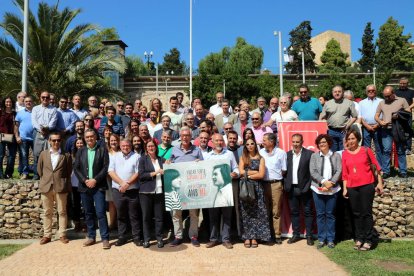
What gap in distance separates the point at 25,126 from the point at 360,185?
6977 mm

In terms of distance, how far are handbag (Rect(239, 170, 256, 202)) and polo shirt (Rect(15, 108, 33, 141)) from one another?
5.03 meters

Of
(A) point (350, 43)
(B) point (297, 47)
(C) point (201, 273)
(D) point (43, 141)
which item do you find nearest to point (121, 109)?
(D) point (43, 141)

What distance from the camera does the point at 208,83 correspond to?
120 ft

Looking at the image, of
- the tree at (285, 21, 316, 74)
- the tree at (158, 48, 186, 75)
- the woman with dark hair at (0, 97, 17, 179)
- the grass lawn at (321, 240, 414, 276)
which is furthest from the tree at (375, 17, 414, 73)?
the woman with dark hair at (0, 97, 17, 179)

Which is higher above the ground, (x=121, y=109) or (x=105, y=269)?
(x=121, y=109)

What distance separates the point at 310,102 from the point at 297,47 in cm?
5316

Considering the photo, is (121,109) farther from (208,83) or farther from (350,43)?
(350,43)

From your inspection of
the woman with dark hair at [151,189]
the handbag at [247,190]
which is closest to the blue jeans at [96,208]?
the woman with dark hair at [151,189]

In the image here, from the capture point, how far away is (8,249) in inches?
287

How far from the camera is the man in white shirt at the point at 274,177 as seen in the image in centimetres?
700

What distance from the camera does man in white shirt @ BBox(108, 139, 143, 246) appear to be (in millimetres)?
6938

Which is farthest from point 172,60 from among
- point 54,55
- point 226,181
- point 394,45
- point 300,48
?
point 226,181

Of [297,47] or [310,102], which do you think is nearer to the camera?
[310,102]

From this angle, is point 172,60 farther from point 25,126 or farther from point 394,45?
point 25,126
